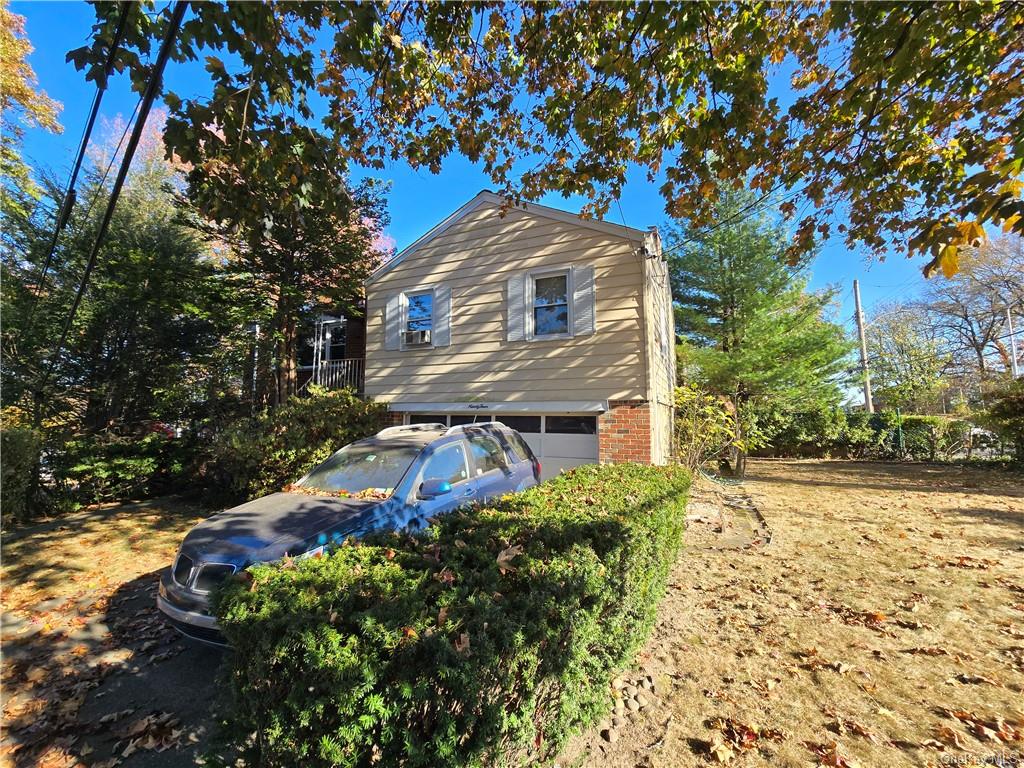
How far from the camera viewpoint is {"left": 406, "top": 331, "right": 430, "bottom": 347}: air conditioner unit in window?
10252 millimetres

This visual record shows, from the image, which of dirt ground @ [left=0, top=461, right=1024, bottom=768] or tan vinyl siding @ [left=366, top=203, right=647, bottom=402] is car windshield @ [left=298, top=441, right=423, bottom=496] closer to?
dirt ground @ [left=0, top=461, right=1024, bottom=768]

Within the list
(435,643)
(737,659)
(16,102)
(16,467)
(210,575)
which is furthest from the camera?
(16,102)

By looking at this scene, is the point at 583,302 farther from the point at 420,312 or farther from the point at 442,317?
the point at 420,312

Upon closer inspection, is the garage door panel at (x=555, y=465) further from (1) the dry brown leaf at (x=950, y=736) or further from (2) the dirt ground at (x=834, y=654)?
(1) the dry brown leaf at (x=950, y=736)

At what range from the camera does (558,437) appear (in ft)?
28.8

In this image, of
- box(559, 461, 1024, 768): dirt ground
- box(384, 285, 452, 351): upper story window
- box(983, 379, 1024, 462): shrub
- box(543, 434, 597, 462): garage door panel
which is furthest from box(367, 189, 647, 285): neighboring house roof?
box(983, 379, 1024, 462): shrub

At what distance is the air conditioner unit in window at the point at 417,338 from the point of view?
10.3m

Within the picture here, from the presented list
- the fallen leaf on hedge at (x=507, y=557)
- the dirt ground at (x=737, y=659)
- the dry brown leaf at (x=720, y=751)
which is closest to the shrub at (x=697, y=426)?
the dirt ground at (x=737, y=659)

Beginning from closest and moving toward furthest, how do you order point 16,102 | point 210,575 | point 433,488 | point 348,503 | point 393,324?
point 210,575, point 348,503, point 433,488, point 393,324, point 16,102

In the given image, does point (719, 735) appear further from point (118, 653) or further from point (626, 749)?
point (118, 653)

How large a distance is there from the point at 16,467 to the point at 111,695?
21.9ft

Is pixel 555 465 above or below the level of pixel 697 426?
below

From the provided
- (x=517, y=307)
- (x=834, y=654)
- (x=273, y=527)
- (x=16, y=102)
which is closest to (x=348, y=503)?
(x=273, y=527)

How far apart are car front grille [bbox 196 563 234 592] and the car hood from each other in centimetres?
6
